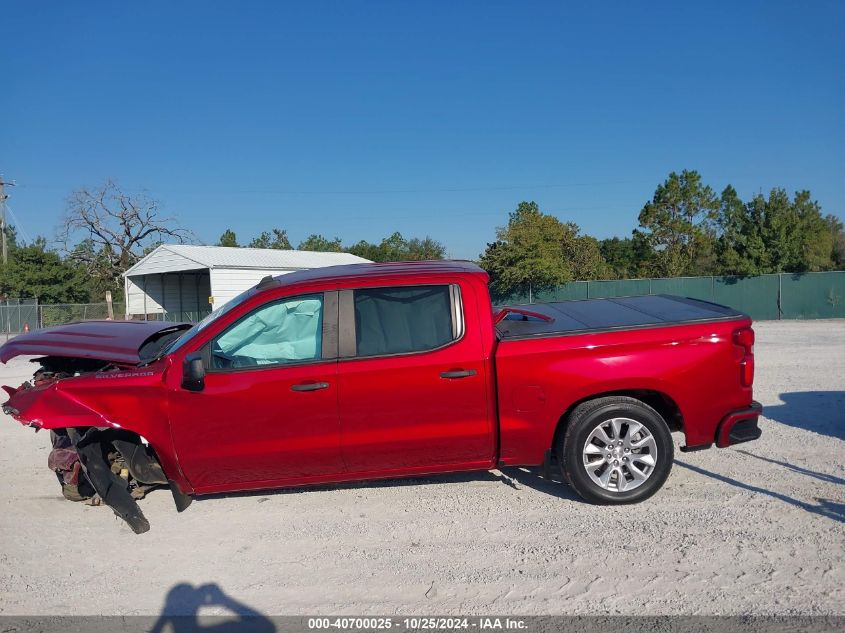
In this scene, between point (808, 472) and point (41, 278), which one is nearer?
point (808, 472)

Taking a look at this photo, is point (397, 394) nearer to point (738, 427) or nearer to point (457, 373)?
point (457, 373)

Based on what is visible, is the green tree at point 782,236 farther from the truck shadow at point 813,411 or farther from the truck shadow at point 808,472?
the truck shadow at point 808,472

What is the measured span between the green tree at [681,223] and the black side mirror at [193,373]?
1511 inches

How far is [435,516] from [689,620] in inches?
78.6

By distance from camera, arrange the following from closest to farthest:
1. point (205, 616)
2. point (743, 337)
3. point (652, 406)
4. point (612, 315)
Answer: point (205, 616) < point (743, 337) < point (652, 406) < point (612, 315)

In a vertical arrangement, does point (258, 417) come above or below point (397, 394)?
below

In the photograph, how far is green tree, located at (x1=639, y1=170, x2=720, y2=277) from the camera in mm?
39531

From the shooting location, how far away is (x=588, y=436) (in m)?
4.75

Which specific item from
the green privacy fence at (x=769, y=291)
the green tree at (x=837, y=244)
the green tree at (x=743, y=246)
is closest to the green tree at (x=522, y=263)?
the green privacy fence at (x=769, y=291)

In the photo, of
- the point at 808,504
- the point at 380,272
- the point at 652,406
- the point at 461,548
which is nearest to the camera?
the point at 461,548

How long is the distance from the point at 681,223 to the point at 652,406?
3771 centimetres

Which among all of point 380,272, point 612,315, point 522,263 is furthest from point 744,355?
point 522,263

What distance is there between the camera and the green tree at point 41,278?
3925 centimetres

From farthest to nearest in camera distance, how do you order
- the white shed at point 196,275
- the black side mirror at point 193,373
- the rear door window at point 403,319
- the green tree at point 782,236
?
the green tree at point 782,236 < the white shed at point 196,275 < the rear door window at point 403,319 < the black side mirror at point 193,373
